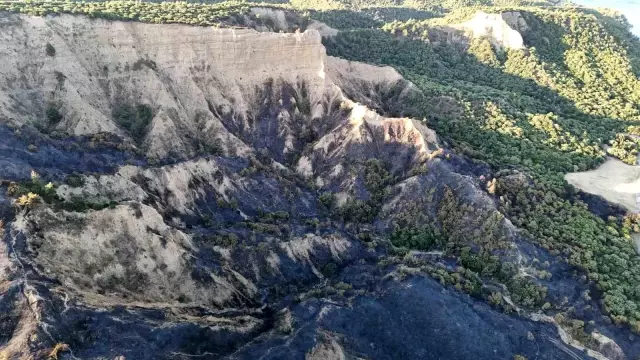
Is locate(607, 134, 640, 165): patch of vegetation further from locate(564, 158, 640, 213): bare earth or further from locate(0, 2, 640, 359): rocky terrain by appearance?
locate(0, 2, 640, 359): rocky terrain

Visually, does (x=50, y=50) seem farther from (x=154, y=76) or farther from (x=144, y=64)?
(x=154, y=76)

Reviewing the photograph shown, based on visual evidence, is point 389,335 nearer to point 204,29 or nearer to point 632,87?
point 204,29

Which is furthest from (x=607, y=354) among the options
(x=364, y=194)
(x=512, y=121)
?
(x=512, y=121)

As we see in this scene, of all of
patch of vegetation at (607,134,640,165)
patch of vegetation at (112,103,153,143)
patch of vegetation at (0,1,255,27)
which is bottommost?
patch of vegetation at (607,134,640,165)

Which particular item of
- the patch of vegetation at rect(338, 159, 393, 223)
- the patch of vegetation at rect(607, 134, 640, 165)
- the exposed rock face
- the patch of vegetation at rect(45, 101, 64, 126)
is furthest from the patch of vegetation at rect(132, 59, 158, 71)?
the exposed rock face

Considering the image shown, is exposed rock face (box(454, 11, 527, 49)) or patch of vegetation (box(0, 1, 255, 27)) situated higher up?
patch of vegetation (box(0, 1, 255, 27))

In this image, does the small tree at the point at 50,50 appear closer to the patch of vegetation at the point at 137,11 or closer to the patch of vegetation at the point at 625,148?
the patch of vegetation at the point at 137,11
